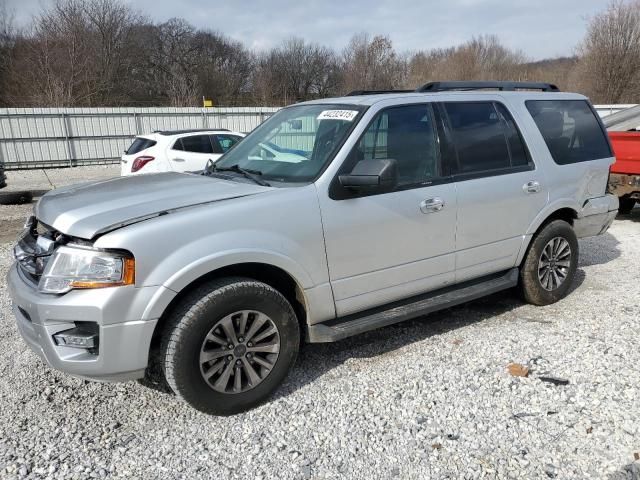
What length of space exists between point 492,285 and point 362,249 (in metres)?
1.51

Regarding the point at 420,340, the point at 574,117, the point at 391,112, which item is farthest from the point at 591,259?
the point at 391,112

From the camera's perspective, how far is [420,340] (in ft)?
13.4

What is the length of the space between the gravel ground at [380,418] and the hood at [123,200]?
1.21 metres

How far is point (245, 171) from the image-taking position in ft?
12.2

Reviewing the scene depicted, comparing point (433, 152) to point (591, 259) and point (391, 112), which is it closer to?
point (391, 112)

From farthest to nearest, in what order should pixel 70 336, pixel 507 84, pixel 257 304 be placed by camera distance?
pixel 507 84 → pixel 257 304 → pixel 70 336

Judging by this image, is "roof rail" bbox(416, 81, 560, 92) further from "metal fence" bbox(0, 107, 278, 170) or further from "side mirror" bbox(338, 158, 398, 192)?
"metal fence" bbox(0, 107, 278, 170)

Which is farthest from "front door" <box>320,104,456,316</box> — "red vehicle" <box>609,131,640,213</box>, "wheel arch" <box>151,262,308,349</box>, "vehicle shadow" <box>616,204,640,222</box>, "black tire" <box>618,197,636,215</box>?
"black tire" <box>618,197,636,215</box>

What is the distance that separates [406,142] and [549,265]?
209 centimetres

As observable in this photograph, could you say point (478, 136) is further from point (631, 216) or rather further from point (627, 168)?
point (631, 216)

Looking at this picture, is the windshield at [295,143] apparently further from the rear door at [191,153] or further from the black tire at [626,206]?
the black tire at [626,206]

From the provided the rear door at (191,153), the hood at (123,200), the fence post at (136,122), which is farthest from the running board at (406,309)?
the fence post at (136,122)

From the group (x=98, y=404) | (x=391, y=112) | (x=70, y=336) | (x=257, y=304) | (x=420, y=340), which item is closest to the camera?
(x=70, y=336)

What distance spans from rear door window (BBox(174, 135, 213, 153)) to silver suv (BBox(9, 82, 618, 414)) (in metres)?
7.32
